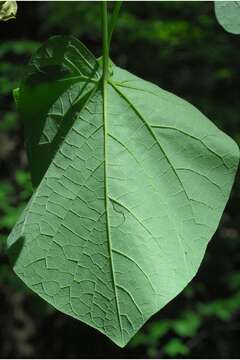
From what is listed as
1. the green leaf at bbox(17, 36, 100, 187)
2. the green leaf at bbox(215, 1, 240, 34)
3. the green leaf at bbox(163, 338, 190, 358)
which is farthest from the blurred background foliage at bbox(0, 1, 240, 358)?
the green leaf at bbox(215, 1, 240, 34)

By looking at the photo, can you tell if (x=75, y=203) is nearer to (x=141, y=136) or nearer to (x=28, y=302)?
(x=141, y=136)

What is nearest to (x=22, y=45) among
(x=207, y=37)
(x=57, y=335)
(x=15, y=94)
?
(x=207, y=37)

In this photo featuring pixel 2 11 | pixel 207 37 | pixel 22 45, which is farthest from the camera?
pixel 207 37

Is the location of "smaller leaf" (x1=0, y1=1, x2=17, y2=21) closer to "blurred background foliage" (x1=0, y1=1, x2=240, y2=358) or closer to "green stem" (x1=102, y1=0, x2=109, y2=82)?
"green stem" (x1=102, y1=0, x2=109, y2=82)

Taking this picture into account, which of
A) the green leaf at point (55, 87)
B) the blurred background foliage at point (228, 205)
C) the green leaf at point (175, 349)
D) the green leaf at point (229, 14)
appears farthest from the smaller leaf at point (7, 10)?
the green leaf at point (175, 349)

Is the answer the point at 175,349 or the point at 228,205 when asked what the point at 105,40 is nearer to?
the point at 175,349

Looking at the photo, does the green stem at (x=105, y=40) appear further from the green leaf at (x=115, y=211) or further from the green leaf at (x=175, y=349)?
the green leaf at (x=175, y=349)
